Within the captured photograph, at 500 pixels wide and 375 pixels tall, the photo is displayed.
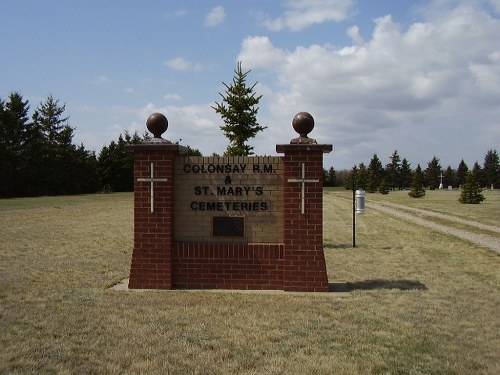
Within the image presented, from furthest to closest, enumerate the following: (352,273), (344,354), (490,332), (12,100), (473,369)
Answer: (12,100)
(352,273)
(490,332)
(344,354)
(473,369)

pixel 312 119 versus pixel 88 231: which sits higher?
pixel 312 119

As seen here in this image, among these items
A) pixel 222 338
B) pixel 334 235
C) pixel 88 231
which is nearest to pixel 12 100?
pixel 88 231

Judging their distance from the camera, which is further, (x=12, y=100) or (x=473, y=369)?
(x=12, y=100)

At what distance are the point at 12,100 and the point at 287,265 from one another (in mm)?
50688

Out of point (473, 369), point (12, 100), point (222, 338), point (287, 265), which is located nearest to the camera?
point (473, 369)

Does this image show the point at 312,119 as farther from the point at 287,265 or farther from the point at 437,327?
the point at 437,327

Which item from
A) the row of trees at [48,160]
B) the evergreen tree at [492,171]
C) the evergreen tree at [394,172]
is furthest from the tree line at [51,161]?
the evergreen tree at [492,171]

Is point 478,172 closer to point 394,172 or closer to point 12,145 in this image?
point 394,172

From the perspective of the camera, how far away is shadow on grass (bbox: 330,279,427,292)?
25.1 ft

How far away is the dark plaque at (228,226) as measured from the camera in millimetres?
7480

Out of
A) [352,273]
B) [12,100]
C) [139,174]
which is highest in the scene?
[12,100]

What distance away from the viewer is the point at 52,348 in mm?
4500

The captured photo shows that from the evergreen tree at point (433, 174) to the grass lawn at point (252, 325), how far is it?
9263 cm

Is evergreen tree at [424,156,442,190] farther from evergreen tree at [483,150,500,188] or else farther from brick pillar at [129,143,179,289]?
brick pillar at [129,143,179,289]
